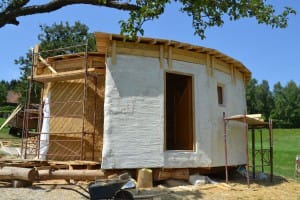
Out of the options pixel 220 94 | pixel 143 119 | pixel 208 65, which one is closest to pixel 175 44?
pixel 208 65

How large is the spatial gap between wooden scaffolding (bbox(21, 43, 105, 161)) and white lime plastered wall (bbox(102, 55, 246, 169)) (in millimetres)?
1282

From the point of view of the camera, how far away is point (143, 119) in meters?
12.5

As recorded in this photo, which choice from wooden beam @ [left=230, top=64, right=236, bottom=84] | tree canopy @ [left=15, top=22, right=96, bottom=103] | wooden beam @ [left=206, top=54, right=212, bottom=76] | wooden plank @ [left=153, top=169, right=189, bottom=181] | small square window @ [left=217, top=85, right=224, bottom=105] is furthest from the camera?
tree canopy @ [left=15, top=22, right=96, bottom=103]

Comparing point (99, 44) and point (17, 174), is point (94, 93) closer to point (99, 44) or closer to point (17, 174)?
point (99, 44)

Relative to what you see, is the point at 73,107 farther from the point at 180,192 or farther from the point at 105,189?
the point at 105,189

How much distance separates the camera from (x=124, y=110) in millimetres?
12375

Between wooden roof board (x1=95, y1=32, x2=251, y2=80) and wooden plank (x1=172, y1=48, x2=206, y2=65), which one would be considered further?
wooden plank (x1=172, y1=48, x2=206, y2=65)

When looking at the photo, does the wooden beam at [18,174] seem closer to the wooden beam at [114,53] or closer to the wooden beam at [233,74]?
the wooden beam at [114,53]

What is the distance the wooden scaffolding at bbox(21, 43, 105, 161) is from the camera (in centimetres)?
1340

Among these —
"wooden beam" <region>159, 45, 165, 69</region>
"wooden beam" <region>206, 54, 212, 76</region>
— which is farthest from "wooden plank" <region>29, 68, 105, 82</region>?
"wooden beam" <region>206, 54, 212, 76</region>

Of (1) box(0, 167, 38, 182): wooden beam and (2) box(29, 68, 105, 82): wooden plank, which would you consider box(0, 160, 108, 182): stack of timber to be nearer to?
(1) box(0, 167, 38, 182): wooden beam

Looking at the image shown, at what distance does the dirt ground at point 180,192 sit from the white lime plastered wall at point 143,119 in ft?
3.65

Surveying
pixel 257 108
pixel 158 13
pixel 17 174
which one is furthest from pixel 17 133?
pixel 257 108

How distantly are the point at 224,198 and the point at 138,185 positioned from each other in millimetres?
2818
